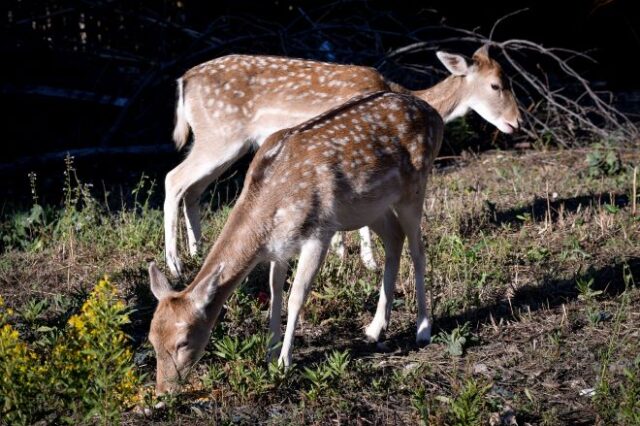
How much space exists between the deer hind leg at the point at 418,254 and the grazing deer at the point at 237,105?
1.21 m

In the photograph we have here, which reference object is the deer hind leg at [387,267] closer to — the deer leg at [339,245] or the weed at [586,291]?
the deer leg at [339,245]

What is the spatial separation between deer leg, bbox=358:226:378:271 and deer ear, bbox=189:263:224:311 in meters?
2.06

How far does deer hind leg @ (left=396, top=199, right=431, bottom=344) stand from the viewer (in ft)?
18.8

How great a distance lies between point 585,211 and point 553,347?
2.58 metres

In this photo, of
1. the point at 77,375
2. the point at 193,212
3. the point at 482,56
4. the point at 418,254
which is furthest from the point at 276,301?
the point at 482,56

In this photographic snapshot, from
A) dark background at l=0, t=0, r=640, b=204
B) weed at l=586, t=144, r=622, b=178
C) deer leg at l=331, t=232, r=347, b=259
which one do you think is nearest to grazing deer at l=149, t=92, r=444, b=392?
deer leg at l=331, t=232, r=347, b=259

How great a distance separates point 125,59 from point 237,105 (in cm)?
Result: 323

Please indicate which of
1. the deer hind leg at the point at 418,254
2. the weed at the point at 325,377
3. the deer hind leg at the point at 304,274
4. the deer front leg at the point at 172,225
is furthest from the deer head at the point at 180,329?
the deer front leg at the point at 172,225

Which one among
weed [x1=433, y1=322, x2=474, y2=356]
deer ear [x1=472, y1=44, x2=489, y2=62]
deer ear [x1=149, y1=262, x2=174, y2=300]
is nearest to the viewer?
deer ear [x1=149, y1=262, x2=174, y2=300]

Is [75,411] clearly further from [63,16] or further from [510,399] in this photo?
[63,16]

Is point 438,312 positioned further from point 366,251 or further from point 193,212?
point 193,212

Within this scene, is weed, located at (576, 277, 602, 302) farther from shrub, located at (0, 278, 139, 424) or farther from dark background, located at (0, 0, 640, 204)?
dark background, located at (0, 0, 640, 204)

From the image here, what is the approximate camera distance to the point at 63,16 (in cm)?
1056

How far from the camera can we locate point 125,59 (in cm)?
1024
